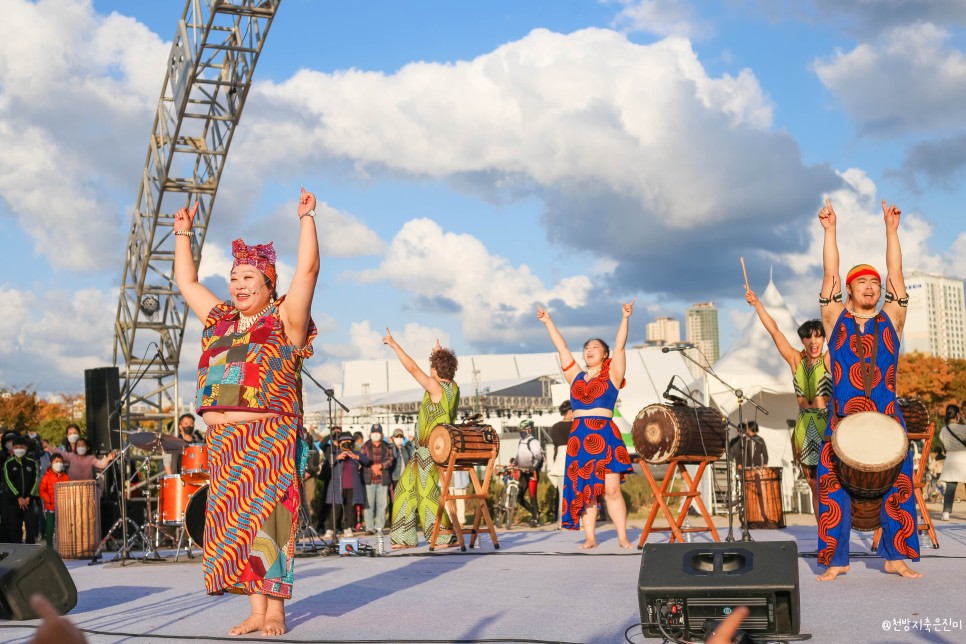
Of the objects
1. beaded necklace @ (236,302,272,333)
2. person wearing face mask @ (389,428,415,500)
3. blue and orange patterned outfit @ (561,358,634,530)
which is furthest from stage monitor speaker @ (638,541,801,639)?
person wearing face mask @ (389,428,415,500)

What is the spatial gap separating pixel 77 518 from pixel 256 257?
859 centimetres

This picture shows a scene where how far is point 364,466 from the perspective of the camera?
54.0 ft

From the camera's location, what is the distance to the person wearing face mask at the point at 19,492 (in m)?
13.5

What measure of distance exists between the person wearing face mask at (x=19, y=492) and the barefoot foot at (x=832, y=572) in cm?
1007

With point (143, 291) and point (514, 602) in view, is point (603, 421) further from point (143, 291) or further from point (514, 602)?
point (143, 291)

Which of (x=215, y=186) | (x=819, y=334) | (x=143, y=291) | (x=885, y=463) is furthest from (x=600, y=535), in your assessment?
(x=143, y=291)

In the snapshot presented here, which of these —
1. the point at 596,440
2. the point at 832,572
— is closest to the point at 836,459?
the point at 832,572

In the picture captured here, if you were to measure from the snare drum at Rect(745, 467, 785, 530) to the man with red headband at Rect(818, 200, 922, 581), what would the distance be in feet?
20.6

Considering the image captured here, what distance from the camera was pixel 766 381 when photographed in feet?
57.8

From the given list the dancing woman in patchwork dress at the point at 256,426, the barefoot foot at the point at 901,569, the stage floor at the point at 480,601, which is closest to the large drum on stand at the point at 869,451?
the barefoot foot at the point at 901,569

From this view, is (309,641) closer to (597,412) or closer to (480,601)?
(480,601)

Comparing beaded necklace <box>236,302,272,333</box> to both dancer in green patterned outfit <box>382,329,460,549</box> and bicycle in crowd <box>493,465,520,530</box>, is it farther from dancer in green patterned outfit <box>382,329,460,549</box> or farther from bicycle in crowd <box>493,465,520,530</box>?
bicycle in crowd <box>493,465,520,530</box>

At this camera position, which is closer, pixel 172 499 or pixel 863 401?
pixel 863 401

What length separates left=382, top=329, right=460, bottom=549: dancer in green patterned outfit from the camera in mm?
11398
